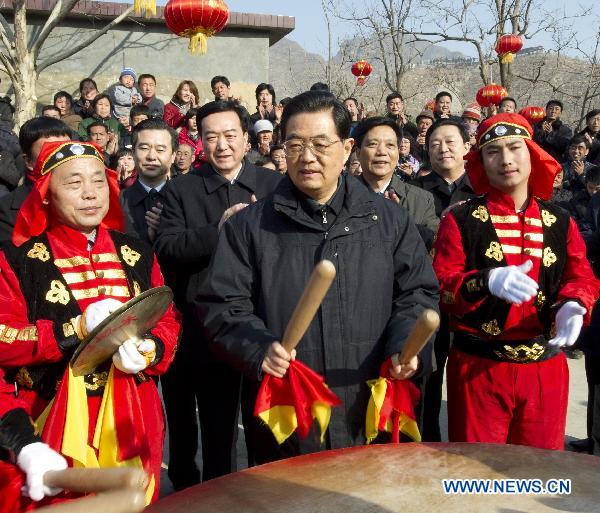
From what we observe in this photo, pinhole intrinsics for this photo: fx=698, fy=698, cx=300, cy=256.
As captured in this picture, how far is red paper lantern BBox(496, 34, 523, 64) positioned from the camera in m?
14.6

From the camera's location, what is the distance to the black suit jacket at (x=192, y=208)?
3244 mm

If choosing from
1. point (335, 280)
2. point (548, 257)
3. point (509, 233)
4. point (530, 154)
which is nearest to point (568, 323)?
point (548, 257)

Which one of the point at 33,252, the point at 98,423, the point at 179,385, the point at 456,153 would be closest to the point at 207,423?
the point at 179,385

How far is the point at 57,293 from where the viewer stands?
2.46 metres

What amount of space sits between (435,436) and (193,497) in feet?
8.78

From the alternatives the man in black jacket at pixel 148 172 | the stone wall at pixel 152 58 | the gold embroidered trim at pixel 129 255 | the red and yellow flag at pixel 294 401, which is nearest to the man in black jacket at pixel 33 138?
the man in black jacket at pixel 148 172

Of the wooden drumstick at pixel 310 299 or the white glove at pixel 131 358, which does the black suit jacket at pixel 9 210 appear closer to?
the white glove at pixel 131 358

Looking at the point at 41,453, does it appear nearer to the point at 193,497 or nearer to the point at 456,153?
the point at 193,497

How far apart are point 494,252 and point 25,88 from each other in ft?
34.4

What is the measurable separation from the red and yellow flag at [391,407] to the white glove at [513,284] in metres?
0.51

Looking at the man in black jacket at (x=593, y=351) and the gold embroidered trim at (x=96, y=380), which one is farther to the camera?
the man in black jacket at (x=593, y=351)

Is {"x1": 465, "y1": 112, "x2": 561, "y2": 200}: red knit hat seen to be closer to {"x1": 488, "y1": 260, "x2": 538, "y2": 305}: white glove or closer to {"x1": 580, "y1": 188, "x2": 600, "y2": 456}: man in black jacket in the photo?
{"x1": 488, "y1": 260, "x2": 538, "y2": 305}: white glove

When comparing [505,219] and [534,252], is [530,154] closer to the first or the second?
[505,219]

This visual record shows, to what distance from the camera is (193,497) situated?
1.77 metres
